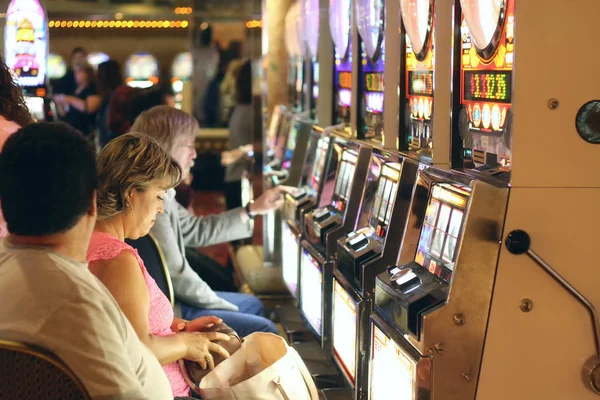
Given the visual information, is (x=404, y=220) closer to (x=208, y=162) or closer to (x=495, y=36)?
(x=495, y=36)

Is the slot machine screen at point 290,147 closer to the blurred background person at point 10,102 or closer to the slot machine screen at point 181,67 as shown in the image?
the blurred background person at point 10,102

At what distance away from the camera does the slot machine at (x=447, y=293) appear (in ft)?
7.85

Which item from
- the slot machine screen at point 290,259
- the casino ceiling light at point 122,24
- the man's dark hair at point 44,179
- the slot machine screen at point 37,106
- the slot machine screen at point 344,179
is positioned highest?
the casino ceiling light at point 122,24

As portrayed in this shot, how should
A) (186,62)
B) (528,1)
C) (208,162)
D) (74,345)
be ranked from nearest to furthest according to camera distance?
(74,345) → (528,1) → (208,162) → (186,62)

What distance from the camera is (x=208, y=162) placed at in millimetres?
12805

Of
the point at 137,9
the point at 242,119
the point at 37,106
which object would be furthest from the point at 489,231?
the point at 137,9

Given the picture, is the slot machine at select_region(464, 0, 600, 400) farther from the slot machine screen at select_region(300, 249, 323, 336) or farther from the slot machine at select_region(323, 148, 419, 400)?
the slot machine screen at select_region(300, 249, 323, 336)

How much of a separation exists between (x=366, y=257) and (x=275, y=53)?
3509mm

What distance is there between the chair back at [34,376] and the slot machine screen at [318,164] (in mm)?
2992

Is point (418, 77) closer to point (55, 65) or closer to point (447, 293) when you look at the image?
point (447, 293)

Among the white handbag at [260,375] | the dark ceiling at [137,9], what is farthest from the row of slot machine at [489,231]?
the dark ceiling at [137,9]

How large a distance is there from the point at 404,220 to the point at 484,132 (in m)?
0.57

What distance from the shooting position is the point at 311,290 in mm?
4293

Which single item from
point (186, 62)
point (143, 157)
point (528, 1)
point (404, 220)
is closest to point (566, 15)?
point (528, 1)
